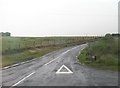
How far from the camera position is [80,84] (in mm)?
14922

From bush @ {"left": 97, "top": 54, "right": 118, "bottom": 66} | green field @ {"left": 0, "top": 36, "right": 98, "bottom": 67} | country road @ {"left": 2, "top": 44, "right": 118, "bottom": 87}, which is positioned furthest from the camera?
green field @ {"left": 0, "top": 36, "right": 98, "bottom": 67}

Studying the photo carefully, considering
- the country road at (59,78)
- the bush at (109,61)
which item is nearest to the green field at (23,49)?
the country road at (59,78)

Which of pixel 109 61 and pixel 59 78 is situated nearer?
pixel 59 78

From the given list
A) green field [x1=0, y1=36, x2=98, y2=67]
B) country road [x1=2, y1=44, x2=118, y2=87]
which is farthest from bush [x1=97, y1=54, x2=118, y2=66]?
green field [x1=0, y1=36, x2=98, y2=67]

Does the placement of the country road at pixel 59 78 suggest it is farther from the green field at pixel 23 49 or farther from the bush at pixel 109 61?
the green field at pixel 23 49

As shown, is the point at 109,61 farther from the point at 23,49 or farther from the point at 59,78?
the point at 23,49

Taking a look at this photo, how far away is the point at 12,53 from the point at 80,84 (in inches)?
1101

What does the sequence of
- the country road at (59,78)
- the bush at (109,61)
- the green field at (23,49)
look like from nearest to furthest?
the country road at (59,78), the bush at (109,61), the green field at (23,49)

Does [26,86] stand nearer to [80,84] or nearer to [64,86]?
[64,86]

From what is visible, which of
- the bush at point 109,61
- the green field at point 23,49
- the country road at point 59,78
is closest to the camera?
the country road at point 59,78

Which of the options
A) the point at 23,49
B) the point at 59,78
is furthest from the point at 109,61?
the point at 23,49

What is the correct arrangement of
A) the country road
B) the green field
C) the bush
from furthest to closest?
the green field
the bush
the country road

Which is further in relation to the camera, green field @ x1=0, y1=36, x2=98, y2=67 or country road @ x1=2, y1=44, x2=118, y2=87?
green field @ x1=0, y1=36, x2=98, y2=67

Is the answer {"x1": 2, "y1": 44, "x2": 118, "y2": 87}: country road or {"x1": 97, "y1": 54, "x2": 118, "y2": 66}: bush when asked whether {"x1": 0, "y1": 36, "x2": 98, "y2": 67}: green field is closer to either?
{"x1": 2, "y1": 44, "x2": 118, "y2": 87}: country road
